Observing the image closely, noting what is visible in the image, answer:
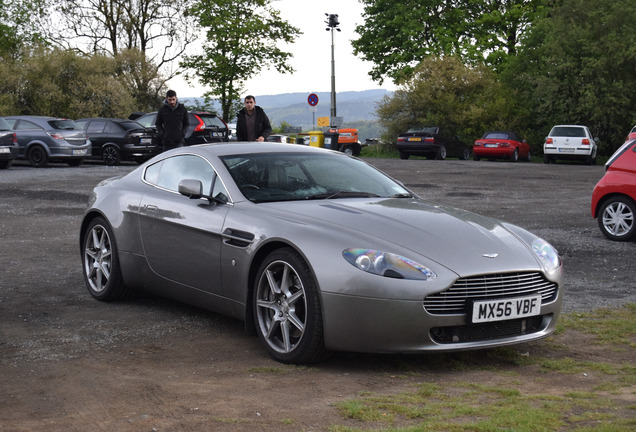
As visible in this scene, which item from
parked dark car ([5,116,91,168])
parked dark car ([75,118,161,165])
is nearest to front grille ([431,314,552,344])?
parked dark car ([75,118,161,165])

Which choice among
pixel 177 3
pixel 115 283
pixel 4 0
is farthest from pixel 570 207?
pixel 4 0

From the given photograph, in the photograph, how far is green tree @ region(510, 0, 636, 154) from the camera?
39406 mm

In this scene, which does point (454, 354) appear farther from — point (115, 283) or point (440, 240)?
point (115, 283)

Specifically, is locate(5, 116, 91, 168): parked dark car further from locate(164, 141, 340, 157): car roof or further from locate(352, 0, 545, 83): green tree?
locate(352, 0, 545, 83): green tree

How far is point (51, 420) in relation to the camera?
4.15 m

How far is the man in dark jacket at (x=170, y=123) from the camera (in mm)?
14023

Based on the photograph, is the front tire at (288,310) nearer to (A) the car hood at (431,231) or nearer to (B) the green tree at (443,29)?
(A) the car hood at (431,231)

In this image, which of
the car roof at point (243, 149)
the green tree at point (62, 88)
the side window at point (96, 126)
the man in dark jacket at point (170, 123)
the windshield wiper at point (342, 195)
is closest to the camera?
the windshield wiper at point (342, 195)

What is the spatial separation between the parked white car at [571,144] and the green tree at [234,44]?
22.3 metres

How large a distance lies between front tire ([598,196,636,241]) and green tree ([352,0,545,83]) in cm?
4148

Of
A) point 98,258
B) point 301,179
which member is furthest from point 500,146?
point 301,179

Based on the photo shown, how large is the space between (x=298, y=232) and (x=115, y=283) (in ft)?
7.81

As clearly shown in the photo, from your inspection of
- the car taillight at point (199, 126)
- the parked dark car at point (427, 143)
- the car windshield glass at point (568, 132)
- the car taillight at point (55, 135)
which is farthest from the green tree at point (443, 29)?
the car taillight at point (55, 135)

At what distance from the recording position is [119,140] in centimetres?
2848
